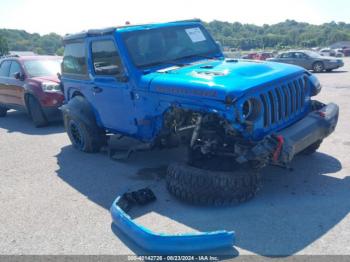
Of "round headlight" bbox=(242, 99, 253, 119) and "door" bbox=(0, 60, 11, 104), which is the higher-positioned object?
"round headlight" bbox=(242, 99, 253, 119)

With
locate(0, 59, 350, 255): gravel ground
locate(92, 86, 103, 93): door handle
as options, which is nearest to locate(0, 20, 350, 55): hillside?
locate(92, 86, 103, 93): door handle

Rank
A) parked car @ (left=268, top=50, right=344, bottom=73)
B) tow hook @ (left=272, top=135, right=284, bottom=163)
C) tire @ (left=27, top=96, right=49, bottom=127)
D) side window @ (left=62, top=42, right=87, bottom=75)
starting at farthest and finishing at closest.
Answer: parked car @ (left=268, top=50, right=344, bottom=73) → tire @ (left=27, top=96, right=49, bottom=127) → side window @ (left=62, top=42, right=87, bottom=75) → tow hook @ (left=272, top=135, right=284, bottom=163)

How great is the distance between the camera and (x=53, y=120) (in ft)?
31.6

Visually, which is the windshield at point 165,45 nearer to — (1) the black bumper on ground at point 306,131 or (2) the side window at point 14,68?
(1) the black bumper on ground at point 306,131

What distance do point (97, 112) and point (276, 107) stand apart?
9.91ft

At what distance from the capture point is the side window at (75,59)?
21.7ft

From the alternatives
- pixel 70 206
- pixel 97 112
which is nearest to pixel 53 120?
pixel 97 112

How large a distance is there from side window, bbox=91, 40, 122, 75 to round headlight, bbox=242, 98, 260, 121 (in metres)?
2.02

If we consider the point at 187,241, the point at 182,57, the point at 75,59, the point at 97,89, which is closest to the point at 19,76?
the point at 75,59

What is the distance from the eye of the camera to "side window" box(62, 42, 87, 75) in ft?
21.7

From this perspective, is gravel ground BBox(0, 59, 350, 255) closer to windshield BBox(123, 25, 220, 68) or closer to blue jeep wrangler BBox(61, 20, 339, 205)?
blue jeep wrangler BBox(61, 20, 339, 205)

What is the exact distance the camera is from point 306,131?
465 centimetres

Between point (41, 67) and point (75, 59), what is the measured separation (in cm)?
382

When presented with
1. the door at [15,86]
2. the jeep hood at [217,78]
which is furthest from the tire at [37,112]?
the jeep hood at [217,78]
